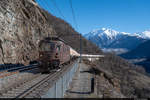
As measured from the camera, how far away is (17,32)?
93.8 feet

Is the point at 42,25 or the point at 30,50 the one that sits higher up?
the point at 42,25

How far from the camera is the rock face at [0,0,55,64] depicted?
2461 centimetres

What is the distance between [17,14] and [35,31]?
293 inches

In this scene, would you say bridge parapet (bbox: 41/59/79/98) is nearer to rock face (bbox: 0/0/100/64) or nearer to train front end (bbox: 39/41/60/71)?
train front end (bbox: 39/41/60/71)

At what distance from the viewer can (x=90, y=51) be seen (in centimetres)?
11681

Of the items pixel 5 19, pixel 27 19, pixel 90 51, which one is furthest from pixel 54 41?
pixel 90 51

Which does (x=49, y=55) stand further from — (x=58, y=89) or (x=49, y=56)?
(x=58, y=89)

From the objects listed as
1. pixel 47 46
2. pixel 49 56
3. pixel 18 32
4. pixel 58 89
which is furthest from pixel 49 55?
pixel 18 32

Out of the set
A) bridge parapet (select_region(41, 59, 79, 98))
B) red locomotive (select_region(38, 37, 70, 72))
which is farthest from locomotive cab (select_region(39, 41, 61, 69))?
bridge parapet (select_region(41, 59, 79, 98))

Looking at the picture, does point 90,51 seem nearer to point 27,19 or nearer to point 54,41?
point 27,19

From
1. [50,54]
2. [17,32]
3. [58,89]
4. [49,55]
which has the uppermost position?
[17,32]

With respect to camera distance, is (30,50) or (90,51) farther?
(90,51)

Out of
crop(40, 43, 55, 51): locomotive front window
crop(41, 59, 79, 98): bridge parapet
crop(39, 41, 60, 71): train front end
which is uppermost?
crop(40, 43, 55, 51): locomotive front window

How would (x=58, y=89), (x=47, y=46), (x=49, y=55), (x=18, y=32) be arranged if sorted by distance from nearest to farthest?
1. (x=58, y=89)
2. (x=49, y=55)
3. (x=47, y=46)
4. (x=18, y=32)
